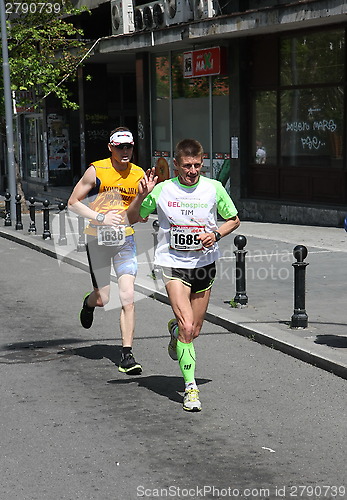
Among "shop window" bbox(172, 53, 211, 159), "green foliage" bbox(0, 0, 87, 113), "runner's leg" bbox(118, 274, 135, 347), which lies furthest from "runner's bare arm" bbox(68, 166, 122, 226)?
→ "green foliage" bbox(0, 0, 87, 113)

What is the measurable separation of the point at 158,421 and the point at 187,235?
1.41 m

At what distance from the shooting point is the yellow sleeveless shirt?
739cm

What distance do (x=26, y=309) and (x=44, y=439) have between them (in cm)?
494

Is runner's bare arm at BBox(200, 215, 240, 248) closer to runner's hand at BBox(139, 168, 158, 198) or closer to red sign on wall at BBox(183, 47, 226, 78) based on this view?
runner's hand at BBox(139, 168, 158, 198)

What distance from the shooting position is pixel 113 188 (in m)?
7.39

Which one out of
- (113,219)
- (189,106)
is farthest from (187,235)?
(189,106)

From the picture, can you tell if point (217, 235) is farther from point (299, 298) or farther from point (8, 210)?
point (8, 210)

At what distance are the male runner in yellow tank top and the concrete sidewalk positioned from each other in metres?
1.66

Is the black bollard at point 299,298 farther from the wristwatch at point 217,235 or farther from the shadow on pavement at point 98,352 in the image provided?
the wristwatch at point 217,235

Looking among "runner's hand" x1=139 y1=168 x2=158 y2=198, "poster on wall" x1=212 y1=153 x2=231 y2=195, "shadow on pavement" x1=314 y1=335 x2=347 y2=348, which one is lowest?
"shadow on pavement" x1=314 y1=335 x2=347 y2=348

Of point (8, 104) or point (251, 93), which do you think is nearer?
point (251, 93)

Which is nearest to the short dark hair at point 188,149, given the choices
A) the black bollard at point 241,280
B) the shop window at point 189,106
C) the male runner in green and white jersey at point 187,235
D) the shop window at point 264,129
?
the male runner in green and white jersey at point 187,235

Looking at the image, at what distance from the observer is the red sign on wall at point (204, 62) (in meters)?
20.8

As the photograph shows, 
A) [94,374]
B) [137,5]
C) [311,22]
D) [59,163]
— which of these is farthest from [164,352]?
[59,163]
